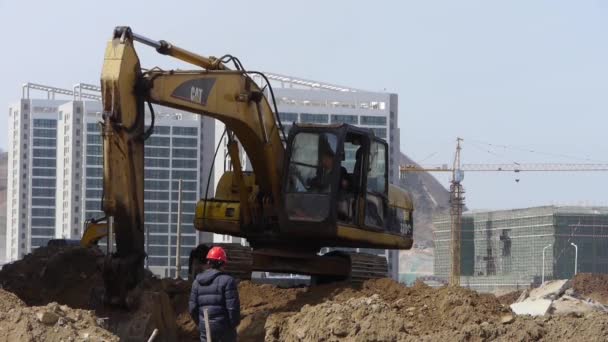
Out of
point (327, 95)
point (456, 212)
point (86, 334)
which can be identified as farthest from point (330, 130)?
point (327, 95)

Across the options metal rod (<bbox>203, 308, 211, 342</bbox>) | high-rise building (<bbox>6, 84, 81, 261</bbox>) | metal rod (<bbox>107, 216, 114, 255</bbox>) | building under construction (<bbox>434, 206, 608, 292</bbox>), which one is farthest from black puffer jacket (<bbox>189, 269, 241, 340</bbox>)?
high-rise building (<bbox>6, 84, 81, 261</bbox>)

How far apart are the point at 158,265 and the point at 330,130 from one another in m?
124

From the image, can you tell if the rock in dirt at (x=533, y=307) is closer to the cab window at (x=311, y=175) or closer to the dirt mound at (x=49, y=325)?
the cab window at (x=311, y=175)

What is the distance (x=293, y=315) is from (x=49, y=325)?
4387mm

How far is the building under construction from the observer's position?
14814cm

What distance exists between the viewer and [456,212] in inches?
5458

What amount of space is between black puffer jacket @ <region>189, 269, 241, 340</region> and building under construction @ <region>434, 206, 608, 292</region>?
127504 millimetres

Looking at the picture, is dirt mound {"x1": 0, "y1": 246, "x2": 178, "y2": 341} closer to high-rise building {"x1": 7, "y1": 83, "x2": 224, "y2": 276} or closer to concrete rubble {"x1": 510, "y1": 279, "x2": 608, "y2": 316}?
concrete rubble {"x1": 510, "y1": 279, "x2": 608, "y2": 316}

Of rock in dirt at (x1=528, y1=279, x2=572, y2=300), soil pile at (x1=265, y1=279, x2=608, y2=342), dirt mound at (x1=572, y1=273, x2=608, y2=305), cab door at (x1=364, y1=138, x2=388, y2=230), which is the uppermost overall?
cab door at (x1=364, y1=138, x2=388, y2=230)

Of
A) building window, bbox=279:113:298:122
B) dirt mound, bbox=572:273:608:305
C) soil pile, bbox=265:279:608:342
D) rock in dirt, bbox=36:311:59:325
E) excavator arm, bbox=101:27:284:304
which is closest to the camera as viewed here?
rock in dirt, bbox=36:311:59:325

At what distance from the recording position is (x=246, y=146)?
2034 cm

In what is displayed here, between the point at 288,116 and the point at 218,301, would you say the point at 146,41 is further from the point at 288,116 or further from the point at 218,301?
the point at 288,116

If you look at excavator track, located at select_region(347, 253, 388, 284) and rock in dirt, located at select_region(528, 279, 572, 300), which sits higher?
excavator track, located at select_region(347, 253, 388, 284)

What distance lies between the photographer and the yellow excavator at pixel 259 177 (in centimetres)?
1666
